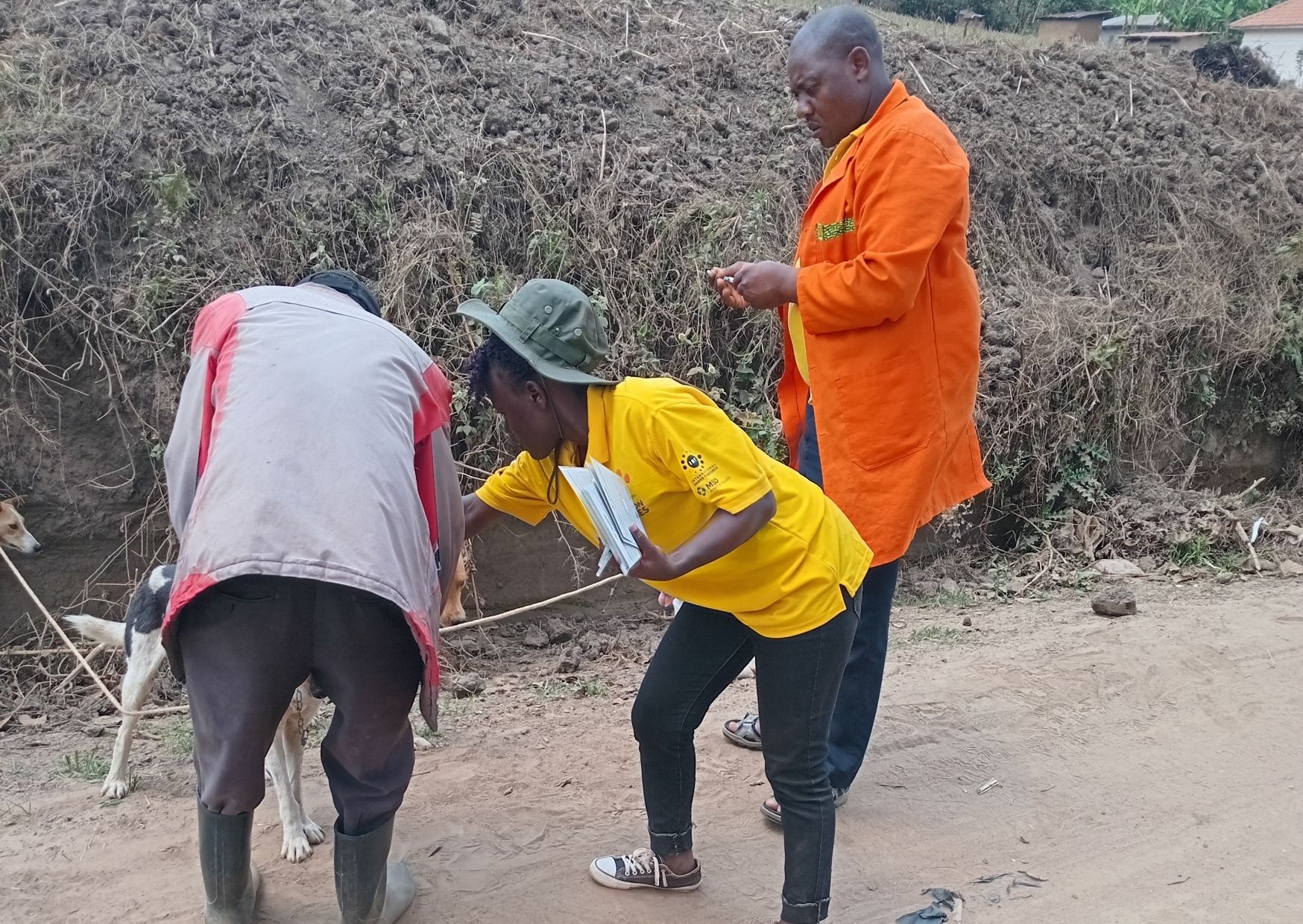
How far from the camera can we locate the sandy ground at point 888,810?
3045mm

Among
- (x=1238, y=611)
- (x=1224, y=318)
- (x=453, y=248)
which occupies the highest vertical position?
(x=453, y=248)

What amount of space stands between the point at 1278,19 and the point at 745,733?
22.4m

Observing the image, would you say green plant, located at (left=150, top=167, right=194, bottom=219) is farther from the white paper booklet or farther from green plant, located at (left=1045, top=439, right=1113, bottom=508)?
green plant, located at (left=1045, top=439, right=1113, bottom=508)

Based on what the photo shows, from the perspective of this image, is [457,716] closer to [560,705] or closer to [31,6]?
[560,705]

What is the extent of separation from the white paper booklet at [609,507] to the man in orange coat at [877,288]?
106cm

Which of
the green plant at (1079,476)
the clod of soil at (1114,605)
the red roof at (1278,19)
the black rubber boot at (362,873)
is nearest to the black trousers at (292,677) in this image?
the black rubber boot at (362,873)

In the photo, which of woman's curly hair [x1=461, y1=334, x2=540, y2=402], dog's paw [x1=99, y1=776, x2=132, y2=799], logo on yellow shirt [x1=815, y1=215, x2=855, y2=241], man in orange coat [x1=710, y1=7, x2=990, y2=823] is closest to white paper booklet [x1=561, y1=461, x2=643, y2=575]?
woman's curly hair [x1=461, y1=334, x2=540, y2=402]

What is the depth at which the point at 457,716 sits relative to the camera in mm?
4289

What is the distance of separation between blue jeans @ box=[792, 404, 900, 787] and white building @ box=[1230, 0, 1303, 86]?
20.0m

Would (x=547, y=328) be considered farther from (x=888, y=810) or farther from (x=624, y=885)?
(x=888, y=810)

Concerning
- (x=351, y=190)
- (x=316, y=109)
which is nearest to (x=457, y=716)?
(x=351, y=190)

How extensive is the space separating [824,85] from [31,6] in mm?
5218

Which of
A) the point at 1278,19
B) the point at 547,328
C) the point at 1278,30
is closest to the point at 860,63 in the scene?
the point at 547,328

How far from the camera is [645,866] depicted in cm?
304
